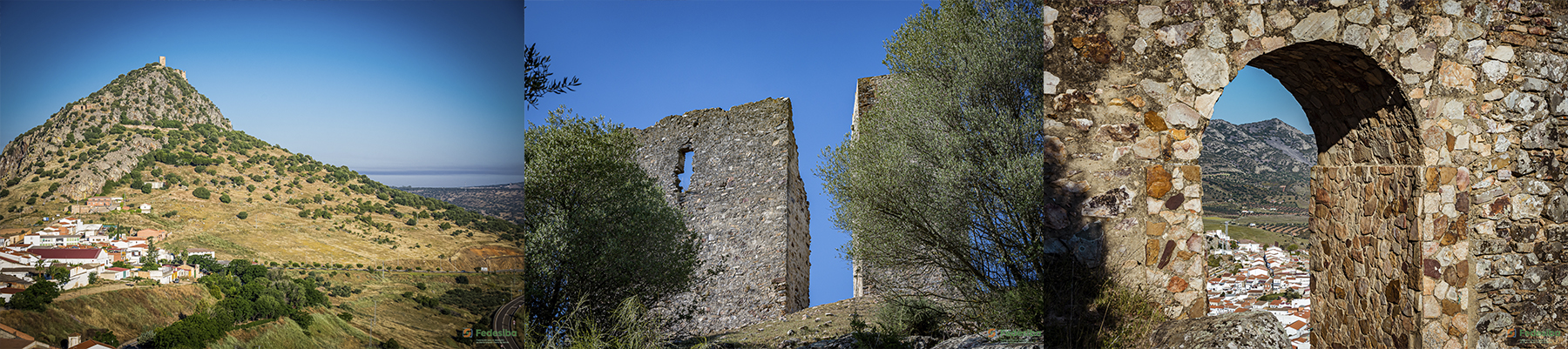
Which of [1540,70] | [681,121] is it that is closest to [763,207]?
[681,121]

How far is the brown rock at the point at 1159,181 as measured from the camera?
15.9ft

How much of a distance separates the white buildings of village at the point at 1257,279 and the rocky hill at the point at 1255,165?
87cm

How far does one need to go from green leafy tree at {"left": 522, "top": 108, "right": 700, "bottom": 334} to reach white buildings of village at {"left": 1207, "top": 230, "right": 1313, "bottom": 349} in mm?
6330

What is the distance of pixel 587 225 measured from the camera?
7363 millimetres

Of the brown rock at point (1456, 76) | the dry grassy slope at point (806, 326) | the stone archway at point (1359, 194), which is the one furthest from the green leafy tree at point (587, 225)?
the brown rock at point (1456, 76)

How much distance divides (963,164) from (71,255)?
711cm

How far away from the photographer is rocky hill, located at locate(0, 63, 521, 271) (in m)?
4.18

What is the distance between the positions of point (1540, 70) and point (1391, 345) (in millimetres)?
2365

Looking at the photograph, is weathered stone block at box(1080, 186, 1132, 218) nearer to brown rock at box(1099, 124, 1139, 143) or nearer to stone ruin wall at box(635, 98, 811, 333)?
brown rock at box(1099, 124, 1139, 143)

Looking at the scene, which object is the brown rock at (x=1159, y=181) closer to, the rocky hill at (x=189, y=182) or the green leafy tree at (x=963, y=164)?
the green leafy tree at (x=963, y=164)

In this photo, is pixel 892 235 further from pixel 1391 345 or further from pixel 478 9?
pixel 478 9

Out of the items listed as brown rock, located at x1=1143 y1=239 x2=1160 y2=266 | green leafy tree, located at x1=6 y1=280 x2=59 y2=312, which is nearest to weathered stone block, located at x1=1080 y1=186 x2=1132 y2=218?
brown rock, located at x1=1143 y1=239 x2=1160 y2=266

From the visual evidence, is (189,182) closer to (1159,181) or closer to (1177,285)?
(1159,181)

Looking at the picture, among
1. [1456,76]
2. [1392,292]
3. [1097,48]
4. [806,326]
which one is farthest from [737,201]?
[1456,76]
